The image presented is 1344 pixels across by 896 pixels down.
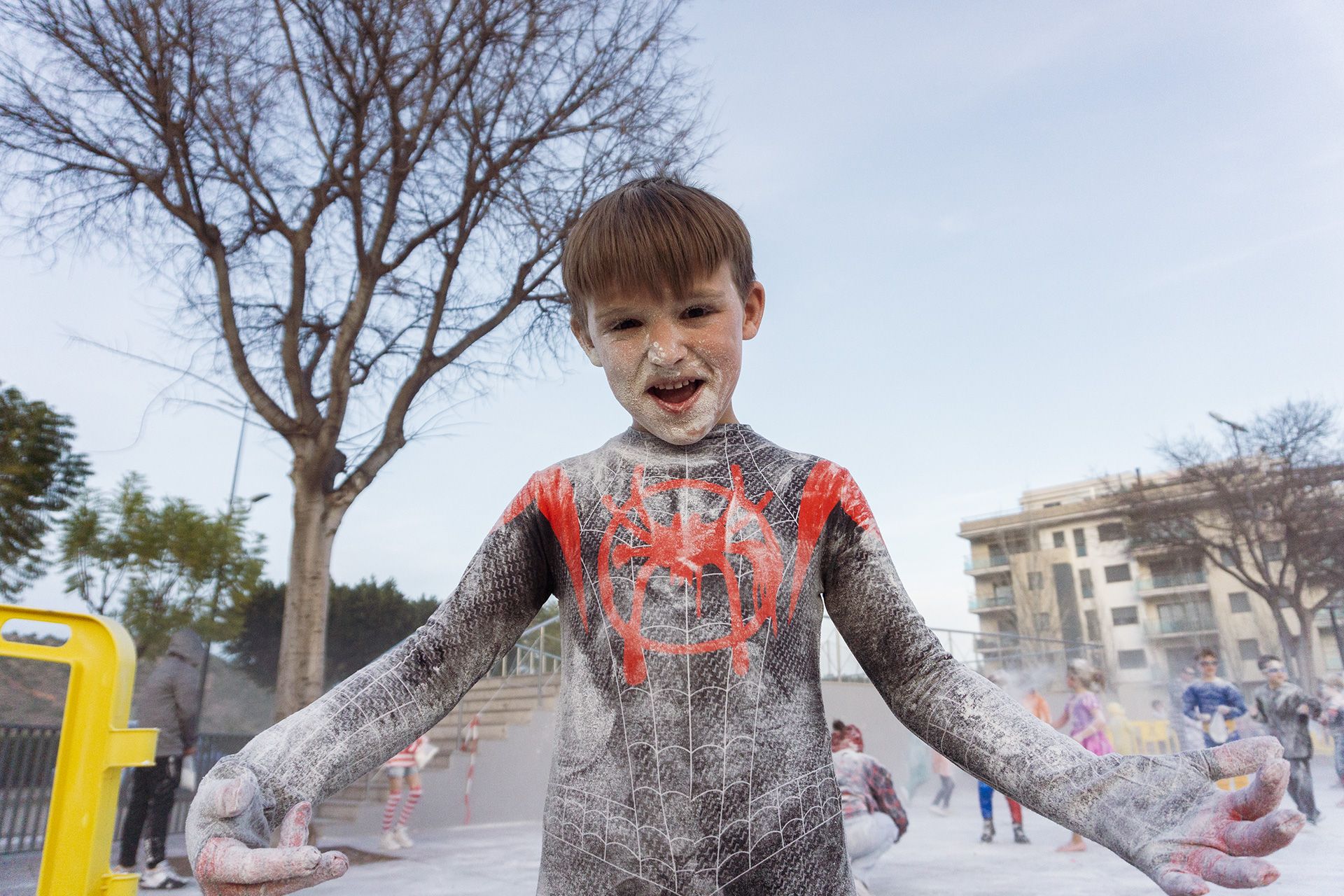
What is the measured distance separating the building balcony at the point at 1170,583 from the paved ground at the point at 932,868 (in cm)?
1735

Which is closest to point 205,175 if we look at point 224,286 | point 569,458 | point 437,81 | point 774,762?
point 224,286

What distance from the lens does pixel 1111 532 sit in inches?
1037

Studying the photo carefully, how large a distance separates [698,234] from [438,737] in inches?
489

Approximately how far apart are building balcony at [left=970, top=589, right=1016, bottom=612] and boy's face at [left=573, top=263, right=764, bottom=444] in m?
29.3

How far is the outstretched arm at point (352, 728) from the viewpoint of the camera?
0.83 meters

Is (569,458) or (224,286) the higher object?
(224,286)

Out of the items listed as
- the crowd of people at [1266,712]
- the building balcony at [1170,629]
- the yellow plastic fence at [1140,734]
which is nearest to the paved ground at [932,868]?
the crowd of people at [1266,712]

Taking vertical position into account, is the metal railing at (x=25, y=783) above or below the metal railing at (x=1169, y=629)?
below

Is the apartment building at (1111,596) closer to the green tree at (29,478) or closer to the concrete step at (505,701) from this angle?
the concrete step at (505,701)

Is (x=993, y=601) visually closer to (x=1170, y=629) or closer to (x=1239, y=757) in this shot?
(x=1170, y=629)

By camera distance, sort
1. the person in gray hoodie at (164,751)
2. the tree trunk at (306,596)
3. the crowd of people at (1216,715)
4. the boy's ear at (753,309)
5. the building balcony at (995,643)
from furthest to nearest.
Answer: the building balcony at (995,643) → the crowd of people at (1216,715) → the tree trunk at (306,596) → the person in gray hoodie at (164,751) → the boy's ear at (753,309)

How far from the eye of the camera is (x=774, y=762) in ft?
3.68

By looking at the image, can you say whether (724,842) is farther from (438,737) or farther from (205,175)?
(438,737)

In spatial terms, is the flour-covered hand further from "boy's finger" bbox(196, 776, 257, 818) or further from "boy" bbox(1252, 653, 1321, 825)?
"boy" bbox(1252, 653, 1321, 825)
